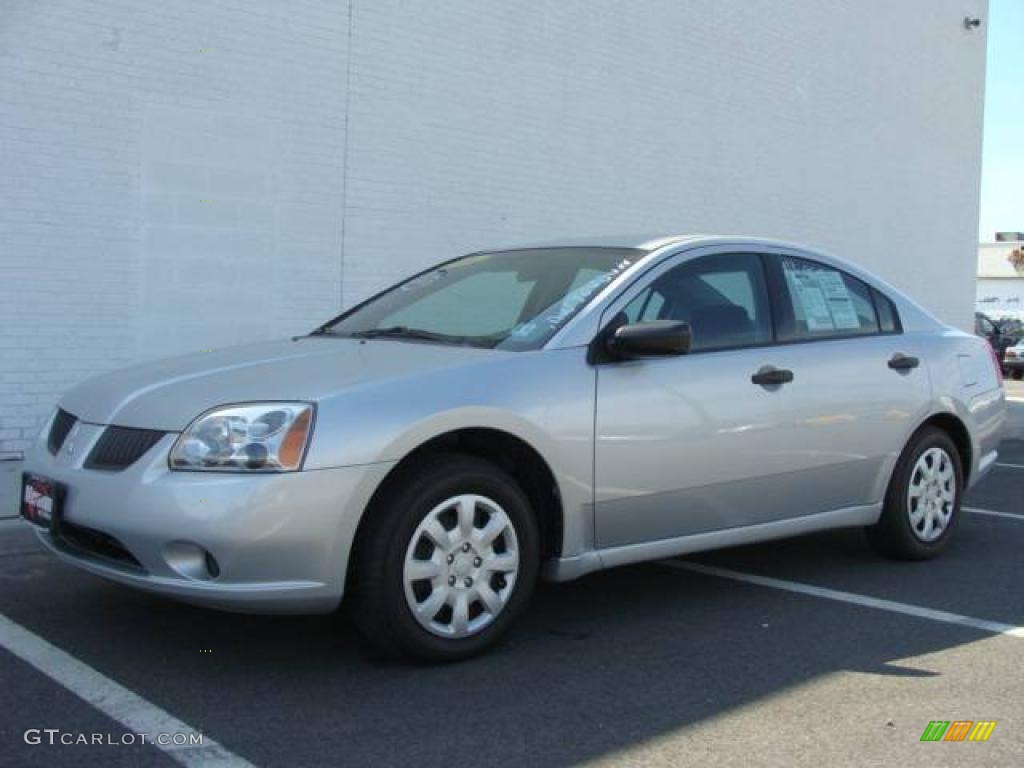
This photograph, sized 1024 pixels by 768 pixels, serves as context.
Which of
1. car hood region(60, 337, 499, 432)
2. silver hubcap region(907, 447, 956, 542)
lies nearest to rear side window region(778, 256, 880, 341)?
silver hubcap region(907, 447, 956, 542)

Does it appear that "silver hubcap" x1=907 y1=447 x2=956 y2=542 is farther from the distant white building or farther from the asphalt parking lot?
the distant white building

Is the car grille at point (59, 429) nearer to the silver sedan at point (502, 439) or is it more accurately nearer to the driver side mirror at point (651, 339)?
the silver sedan at point (502, 439)

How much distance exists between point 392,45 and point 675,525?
6.65 meters

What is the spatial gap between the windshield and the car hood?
0.20 metres

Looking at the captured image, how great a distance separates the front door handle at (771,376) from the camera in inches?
196

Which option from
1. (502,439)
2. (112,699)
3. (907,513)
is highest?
(502,439)

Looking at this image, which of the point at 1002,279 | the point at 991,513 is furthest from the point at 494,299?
the point at 1002,279

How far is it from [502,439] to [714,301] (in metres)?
1.38

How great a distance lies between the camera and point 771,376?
5.02 meters

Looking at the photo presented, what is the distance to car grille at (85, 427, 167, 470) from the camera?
3904mm

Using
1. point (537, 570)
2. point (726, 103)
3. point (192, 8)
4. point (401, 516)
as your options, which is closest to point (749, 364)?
point (537, 570)

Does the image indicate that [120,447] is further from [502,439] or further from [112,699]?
[502,439]

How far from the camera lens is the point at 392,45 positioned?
10.1 meters

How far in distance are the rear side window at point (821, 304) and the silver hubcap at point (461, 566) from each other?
185 centimetres
